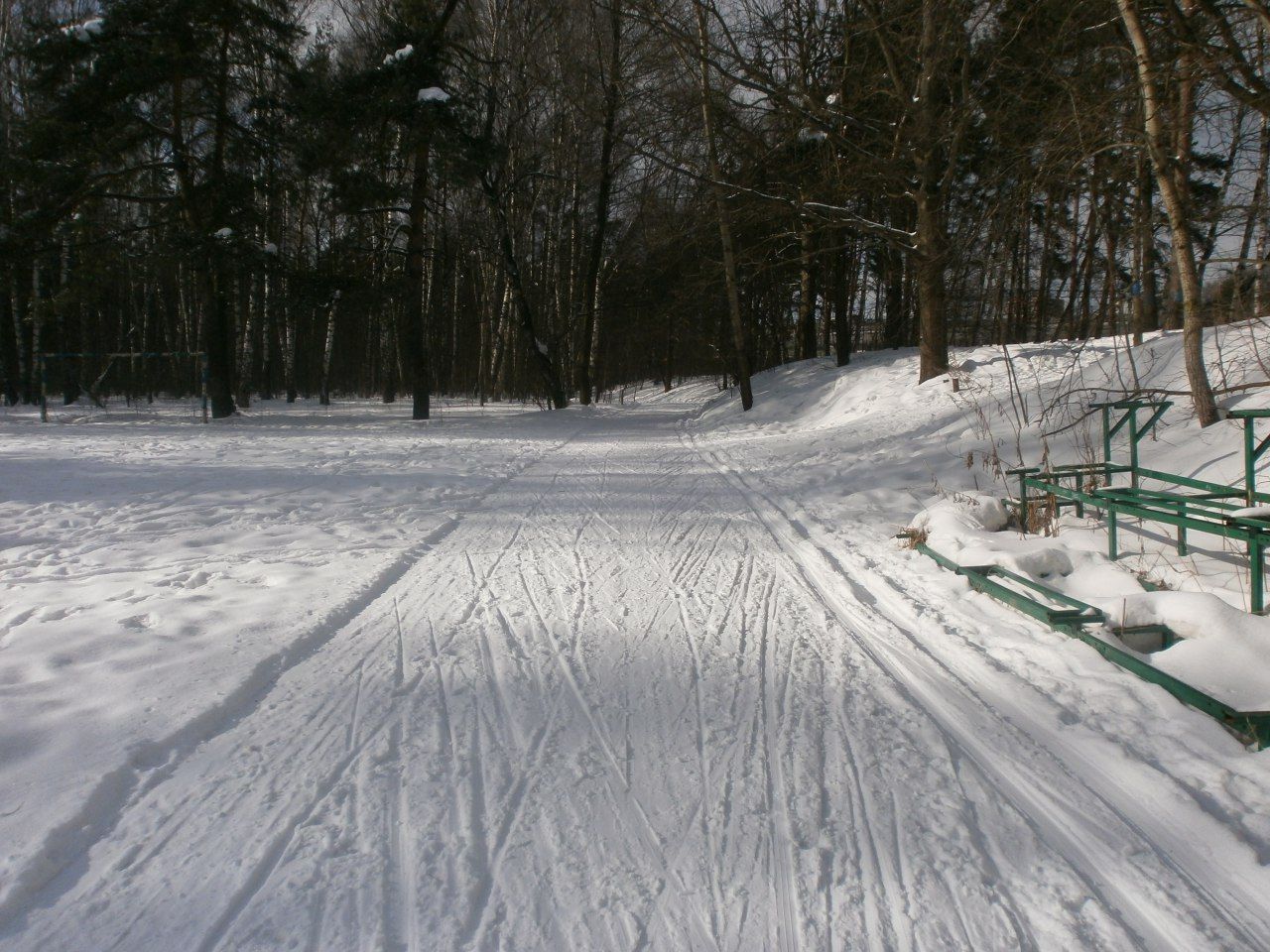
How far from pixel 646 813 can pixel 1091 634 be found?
2.92m

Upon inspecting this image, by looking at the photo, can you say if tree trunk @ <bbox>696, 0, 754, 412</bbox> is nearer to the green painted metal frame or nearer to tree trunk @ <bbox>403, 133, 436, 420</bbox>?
tree trunk @ <bbox>403, 133, 436, 420</bbox>

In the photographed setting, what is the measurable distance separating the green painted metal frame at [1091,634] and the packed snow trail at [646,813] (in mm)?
491

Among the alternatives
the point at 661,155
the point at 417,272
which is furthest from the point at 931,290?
the point at 417,272

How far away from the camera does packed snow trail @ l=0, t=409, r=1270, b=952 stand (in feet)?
7.62

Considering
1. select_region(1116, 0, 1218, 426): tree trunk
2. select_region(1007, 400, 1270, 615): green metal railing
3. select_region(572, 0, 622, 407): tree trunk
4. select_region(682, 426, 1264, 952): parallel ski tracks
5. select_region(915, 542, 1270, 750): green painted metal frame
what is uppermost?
select_region(572, 0, 622, 407): tree trunk

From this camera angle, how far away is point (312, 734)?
3459 millimetres

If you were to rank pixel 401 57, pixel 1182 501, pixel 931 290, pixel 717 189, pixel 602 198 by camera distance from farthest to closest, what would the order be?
pixel 602 198 < pixel 401 57 < pixel 717 189 < pixel 931 290 < pixel 1182 501

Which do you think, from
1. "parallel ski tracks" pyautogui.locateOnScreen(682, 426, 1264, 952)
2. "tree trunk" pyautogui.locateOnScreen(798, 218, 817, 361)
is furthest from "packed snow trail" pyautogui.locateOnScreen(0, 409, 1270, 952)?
"tree trunk" pyautogui.locateOnScreen(798, 218, 817, 361)

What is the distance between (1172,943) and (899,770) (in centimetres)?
105

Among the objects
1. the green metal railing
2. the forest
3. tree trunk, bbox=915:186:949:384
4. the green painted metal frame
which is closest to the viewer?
the green painted metal frame

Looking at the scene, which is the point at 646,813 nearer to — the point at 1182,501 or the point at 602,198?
the point at 1182,501

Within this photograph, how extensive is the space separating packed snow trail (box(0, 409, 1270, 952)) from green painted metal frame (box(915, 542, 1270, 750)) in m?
0.49

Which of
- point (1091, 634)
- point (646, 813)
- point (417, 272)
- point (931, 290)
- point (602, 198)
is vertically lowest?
point (646, 813)

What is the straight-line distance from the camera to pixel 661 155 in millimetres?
17703
